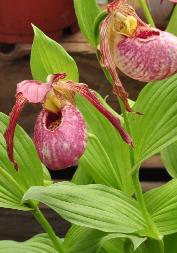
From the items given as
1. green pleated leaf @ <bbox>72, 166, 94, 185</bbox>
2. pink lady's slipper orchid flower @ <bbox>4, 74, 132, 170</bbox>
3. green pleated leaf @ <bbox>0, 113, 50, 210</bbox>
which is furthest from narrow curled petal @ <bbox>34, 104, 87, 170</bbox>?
green pleated leaf @ <bbox>72, 166, 94, 185</bbox>

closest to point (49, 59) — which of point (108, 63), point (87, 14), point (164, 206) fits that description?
point (87, 14)

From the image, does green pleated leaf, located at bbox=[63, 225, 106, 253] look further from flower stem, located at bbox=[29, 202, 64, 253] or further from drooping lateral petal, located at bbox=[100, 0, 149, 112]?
drooping lateral petal, located at bbox=[100, 0, 149, 112]

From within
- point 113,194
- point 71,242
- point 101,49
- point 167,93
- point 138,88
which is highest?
point 101,49

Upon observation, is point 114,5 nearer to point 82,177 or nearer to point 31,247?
point 82,177

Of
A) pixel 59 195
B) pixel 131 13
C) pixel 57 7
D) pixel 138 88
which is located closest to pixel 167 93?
pixel 131 13

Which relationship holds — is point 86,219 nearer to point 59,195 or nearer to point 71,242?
point 59,195
